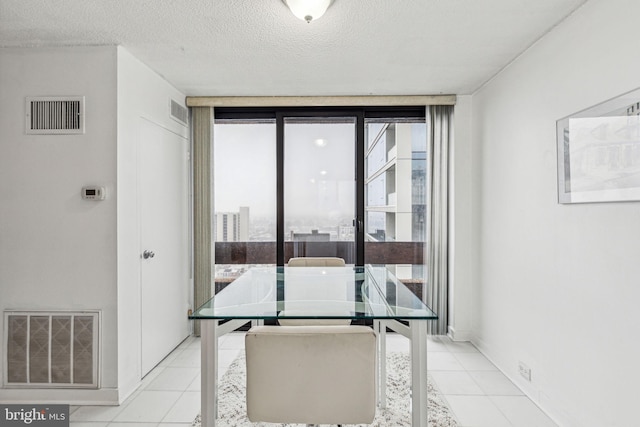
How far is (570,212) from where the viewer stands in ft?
7.02

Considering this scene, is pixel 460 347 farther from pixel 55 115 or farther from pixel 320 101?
pixel 55 115

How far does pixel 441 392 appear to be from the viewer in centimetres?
263

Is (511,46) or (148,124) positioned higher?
(511,46)

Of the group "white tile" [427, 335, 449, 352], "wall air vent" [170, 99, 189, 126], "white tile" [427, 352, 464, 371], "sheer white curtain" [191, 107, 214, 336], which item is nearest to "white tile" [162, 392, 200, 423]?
"sheer white curtain" [191, 107, 214, 336]

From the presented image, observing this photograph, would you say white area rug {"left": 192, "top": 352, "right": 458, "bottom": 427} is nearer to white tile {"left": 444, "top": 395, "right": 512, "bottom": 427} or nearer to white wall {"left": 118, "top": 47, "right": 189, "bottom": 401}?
white tile {"left": 444, "top": 395, "right": 512, "bottom": 427}

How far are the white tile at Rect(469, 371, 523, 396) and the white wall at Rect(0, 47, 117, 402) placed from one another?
2.61 meters

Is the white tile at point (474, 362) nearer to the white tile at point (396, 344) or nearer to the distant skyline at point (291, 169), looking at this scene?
the white tile at point (396, 344)

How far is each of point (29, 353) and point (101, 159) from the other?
1381 millimetres

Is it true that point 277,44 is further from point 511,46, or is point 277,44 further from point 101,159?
point 511,46

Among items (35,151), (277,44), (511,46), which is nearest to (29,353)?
(35,151)

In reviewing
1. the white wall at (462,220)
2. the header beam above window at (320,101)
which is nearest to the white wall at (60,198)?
the header beam above window at (320,101)

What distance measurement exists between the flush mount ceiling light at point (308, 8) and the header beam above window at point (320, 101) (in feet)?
5.29

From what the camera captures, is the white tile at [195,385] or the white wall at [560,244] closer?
the white wall at [560,244]

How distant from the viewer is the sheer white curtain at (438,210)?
3703 mm
